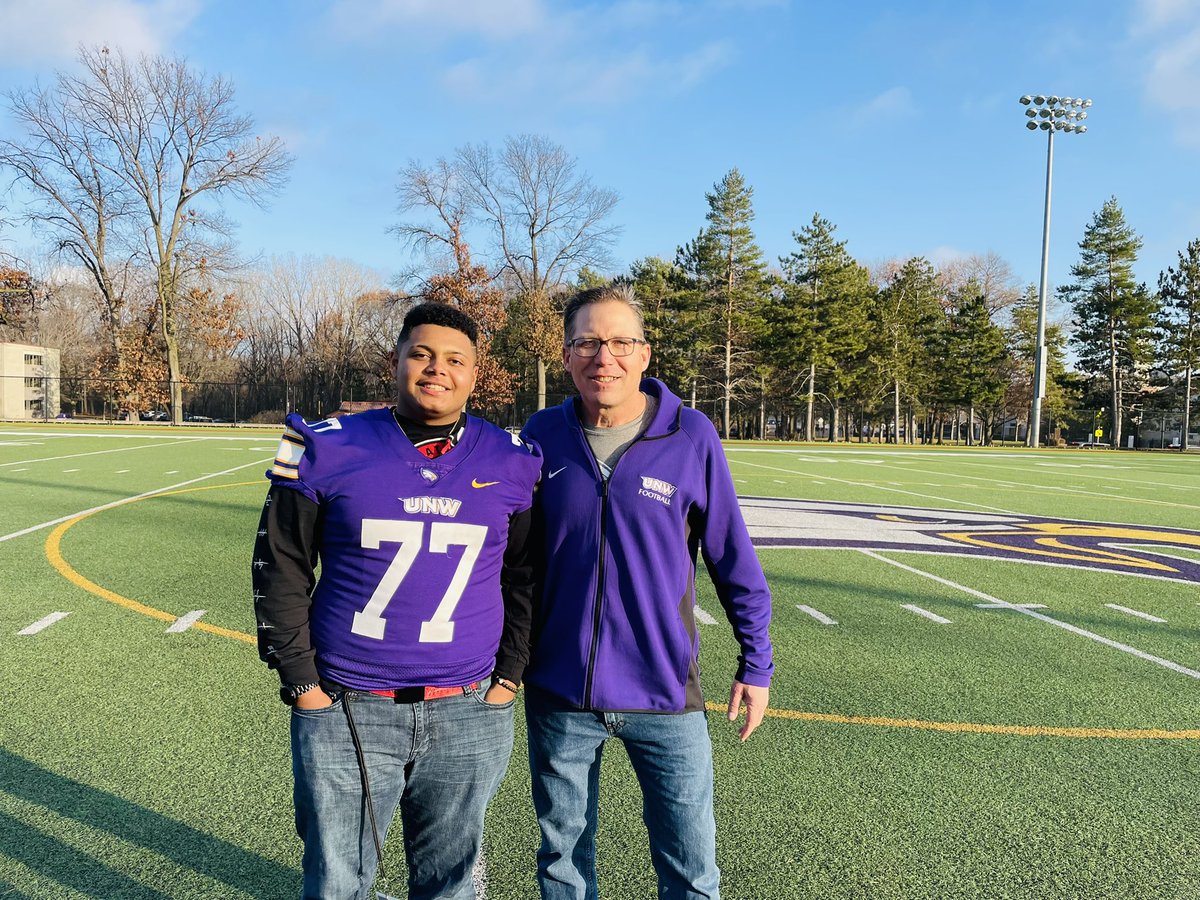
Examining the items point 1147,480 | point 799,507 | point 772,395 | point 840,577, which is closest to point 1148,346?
point 772,395

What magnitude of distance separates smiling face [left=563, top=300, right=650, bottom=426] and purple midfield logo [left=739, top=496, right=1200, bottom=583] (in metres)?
7.13

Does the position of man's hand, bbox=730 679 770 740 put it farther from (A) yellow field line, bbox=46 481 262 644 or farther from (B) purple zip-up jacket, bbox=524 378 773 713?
(A) yellow field line, bbox=46 481 262 644

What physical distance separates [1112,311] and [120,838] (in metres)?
65.2

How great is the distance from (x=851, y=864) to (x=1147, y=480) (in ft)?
75.9

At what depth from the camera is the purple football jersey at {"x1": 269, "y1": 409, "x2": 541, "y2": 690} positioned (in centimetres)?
181

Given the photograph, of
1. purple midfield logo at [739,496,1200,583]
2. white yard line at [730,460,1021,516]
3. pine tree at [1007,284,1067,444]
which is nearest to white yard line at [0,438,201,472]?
purple midfield logo at [739,496,1200,583]

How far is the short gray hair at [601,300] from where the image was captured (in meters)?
2.14

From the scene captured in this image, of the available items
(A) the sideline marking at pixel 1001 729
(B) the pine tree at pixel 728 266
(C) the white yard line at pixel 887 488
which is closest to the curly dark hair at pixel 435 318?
(A) the sideline marking at pixel 1001 729

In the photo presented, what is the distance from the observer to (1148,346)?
54406mm

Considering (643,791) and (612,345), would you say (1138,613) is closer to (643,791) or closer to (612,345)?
(643,791)

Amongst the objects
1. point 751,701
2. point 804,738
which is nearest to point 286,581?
point 751,701

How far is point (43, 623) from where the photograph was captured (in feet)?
17.8

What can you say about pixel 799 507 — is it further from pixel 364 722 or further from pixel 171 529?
pixel 364 722

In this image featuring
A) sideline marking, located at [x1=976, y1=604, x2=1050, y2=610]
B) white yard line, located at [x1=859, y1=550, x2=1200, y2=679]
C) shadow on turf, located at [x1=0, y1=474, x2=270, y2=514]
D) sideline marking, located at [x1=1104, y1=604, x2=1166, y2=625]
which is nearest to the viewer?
white yard line, located at [x1=859, y1=550, x2=1200, y2=679]
